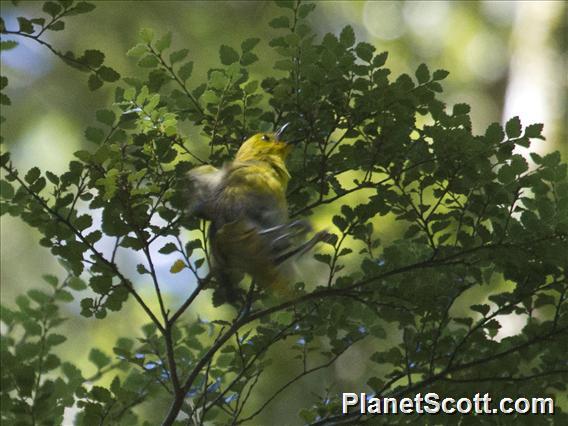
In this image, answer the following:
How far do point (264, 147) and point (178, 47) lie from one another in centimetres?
513

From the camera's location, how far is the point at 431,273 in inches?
78.0

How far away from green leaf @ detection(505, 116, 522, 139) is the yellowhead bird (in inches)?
18.3

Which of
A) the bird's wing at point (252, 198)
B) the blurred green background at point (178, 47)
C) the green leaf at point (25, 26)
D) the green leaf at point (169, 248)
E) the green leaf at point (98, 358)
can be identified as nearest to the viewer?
the green leaf at point (25, 26)

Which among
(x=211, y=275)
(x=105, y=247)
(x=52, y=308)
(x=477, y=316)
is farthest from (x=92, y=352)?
(x=105, y=247)

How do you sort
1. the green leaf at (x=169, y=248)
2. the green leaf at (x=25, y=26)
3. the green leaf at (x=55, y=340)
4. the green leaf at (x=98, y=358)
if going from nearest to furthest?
the green leaf at (x=25, y=26), the green leaf at (x=169, y=248), the green leaf at (x=55, y=340), the green leaf at (x=98, y=358)

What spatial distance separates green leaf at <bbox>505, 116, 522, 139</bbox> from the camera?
198 centimetres

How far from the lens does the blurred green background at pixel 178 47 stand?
6.29 m

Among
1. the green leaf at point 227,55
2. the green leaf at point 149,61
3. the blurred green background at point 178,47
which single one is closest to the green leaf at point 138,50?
the green leaf at point 149,61

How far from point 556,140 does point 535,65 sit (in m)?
0.42

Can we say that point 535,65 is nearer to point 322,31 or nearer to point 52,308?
point 322,31

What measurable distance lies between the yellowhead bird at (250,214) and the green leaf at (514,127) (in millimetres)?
464

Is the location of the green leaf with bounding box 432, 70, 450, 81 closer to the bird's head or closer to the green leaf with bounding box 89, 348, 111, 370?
the bird's head

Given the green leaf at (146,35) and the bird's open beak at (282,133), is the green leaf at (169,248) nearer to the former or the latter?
the bird's open beak at (282,133)

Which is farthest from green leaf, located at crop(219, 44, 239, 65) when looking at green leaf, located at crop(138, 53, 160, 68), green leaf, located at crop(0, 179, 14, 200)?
green leaf, located at crop(0, 179, 14, 200)
